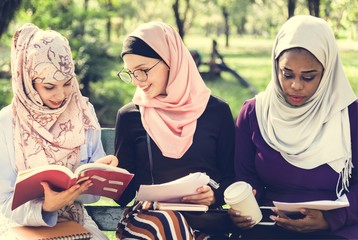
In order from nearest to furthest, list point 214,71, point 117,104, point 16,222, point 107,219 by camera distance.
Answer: point 16,222 < point 107,219 < point 117,104 < point 214,71

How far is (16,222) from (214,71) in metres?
13.8

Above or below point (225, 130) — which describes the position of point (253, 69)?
below

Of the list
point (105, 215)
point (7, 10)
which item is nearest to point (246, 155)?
point (105, 215)

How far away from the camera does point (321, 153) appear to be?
3.28 m

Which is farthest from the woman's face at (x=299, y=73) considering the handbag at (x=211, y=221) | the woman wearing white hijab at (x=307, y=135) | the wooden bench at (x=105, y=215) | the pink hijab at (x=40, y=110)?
the wooden bench at (x=105, y=215)

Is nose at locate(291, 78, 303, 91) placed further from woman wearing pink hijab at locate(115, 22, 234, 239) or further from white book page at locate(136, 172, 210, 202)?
white book page at locate(136, 172, 210, 202)

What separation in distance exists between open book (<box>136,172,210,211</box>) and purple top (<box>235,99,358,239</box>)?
1.40ft

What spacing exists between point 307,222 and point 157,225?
0.75 m

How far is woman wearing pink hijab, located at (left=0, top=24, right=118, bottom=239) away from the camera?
3.14 metres

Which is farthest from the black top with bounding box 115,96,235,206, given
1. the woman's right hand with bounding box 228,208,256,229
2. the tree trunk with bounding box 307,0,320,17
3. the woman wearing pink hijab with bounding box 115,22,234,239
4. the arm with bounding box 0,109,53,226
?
the tree trunk with bounding box 307,0,320,17

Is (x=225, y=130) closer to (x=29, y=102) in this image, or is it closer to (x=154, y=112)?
(x=154, y=112)

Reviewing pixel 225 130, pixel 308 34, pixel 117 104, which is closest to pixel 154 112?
pixel 225 130

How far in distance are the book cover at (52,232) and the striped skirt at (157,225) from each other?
0.76 ft

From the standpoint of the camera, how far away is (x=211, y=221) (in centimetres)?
324
